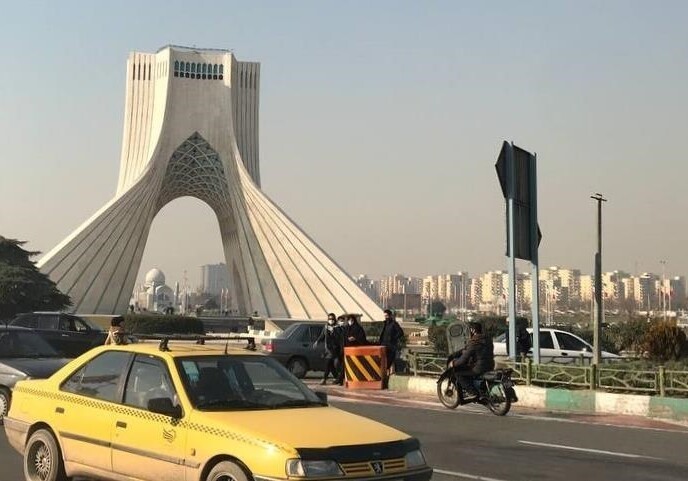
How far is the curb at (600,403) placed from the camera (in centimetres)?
1263

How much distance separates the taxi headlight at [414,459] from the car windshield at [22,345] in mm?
8238

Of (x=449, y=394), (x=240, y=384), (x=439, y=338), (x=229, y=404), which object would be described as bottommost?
(x=449, y=394)

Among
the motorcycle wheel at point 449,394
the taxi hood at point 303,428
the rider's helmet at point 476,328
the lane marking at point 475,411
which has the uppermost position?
the rider's helmet at point 476,328

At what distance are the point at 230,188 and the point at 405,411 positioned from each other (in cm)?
4981

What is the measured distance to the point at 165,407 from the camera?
536 centimetres

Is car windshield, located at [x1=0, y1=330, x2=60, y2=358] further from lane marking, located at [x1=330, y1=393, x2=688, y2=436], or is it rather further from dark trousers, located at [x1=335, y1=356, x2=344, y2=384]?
dark trousers, located at [x1=335, y1=356, x2=344, y2=384]

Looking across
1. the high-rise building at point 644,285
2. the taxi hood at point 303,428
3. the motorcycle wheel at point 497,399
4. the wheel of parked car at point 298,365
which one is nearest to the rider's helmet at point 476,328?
the motorcycle wheel at point 497,399

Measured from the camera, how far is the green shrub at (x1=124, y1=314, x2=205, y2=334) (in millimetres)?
40125

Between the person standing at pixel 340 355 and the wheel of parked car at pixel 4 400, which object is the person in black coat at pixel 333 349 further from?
the wheel of parked car at pixel 4 400

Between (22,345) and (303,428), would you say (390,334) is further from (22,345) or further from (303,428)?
(303,428)

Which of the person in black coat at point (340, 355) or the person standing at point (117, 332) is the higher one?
the person standing at point (117, 332)

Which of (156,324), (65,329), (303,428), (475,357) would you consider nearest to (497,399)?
(475,357)

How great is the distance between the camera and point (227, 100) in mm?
63000

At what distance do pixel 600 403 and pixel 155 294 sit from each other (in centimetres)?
11085
